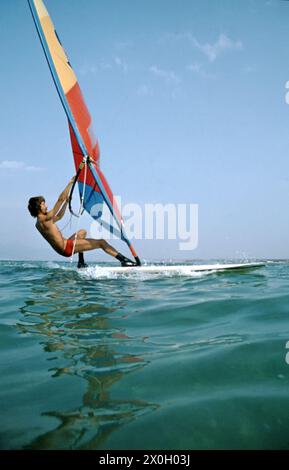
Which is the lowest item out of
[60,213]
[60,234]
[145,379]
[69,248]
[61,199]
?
[145,379]

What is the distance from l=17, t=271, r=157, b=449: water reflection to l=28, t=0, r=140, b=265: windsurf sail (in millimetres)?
4293

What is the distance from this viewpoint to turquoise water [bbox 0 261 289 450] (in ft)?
4.17

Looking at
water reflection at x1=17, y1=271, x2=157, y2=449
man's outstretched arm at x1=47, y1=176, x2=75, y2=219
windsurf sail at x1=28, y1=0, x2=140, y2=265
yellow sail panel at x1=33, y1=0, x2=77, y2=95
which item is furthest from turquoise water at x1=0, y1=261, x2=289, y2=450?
yellow sail panel at x1=33, y1=0, x2=77, y2=95

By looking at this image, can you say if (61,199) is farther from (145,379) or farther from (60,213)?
(145,379)

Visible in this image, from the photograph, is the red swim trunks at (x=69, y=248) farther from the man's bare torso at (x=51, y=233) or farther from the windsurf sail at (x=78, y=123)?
the windsurf sail at (x=78, y=123)

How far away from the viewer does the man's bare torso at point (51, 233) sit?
7082 mm

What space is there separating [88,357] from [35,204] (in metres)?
5.29

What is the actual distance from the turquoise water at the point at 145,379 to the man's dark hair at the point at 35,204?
361 cm

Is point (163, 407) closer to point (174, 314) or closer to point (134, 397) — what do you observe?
point (134, 397)

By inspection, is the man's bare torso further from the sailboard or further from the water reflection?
the water reflection

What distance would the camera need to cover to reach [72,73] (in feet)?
30.0

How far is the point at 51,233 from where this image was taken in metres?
7.30

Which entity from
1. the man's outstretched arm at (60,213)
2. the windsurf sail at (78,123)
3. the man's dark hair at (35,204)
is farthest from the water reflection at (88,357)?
the windsurf sail at (78,123)

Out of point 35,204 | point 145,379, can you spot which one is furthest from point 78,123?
point 145,379
